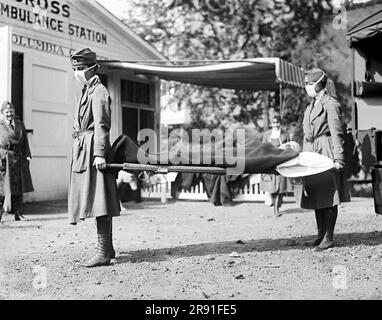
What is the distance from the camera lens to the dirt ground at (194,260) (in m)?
4.27

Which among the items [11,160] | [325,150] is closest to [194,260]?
[325,150]

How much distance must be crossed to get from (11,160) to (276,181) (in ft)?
16.1

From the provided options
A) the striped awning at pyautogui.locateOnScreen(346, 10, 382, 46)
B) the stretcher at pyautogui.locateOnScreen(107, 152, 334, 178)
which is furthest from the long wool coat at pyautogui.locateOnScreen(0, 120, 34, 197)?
the striped awning at pyautogui.locateOnScreen(346, 10, 382, 46)

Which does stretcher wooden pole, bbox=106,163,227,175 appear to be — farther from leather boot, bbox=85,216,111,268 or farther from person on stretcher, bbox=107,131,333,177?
leather boot, bbox=85,216,111,268

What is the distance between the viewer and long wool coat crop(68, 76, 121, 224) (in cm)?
505

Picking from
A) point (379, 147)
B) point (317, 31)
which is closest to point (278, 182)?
point (379, 147)

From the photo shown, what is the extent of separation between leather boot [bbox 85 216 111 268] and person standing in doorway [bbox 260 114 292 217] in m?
4.75

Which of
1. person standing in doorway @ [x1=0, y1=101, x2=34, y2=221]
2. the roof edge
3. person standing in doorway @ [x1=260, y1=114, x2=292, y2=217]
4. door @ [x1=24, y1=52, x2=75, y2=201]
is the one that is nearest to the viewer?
person standing in doorway @ [x1=0, y1=101, x2=34, y2=221]

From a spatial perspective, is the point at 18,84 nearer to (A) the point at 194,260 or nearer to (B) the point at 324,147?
(A) the point at 194,260

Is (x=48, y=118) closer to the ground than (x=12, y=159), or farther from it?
farther from it

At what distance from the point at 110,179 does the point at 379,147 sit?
12.0ft

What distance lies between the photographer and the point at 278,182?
9531mm

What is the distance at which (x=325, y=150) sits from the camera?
5777 millimetres
